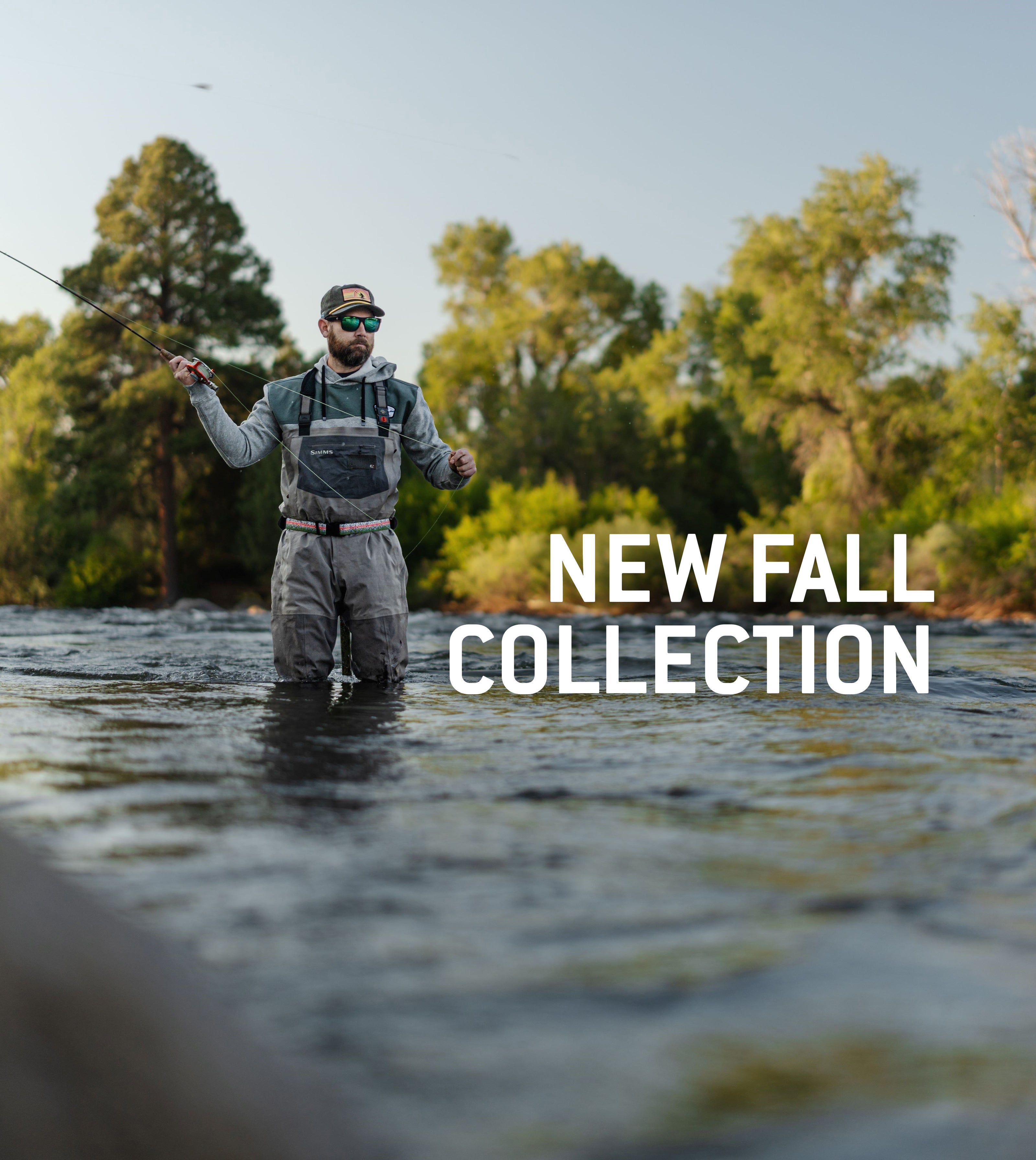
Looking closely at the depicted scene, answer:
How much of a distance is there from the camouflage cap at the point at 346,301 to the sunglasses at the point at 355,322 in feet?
0.06

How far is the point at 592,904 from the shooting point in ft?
7.78

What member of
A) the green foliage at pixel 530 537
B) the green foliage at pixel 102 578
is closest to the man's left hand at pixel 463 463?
the green foliage at pixel 530 537

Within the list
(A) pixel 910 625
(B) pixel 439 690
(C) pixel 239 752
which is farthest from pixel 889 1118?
(A) pixel 910 625

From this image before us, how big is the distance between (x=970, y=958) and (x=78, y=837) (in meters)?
1.84

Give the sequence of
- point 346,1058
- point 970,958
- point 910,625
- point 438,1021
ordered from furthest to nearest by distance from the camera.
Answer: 1. point 910,625
2. point 970,958
3. point 438,1021
4. point 346,1058

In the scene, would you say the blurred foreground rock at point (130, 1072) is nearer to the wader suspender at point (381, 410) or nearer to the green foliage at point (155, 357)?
the wader suspender at point (381, 410)

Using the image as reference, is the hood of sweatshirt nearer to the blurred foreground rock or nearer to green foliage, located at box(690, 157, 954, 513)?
the blurred foreground rock

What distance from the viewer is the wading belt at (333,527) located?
6090 millimetres

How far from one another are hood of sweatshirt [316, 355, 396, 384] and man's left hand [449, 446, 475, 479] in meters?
0.56

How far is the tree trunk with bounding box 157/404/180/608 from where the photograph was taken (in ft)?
115

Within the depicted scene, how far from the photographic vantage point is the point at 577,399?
111 feet

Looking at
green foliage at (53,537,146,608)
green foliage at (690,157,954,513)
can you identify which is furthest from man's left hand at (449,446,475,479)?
green foliage at (53,537,146,608)

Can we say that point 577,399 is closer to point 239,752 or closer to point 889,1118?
point 239,752

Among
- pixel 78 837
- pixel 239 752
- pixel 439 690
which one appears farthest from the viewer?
pixel 439 690
